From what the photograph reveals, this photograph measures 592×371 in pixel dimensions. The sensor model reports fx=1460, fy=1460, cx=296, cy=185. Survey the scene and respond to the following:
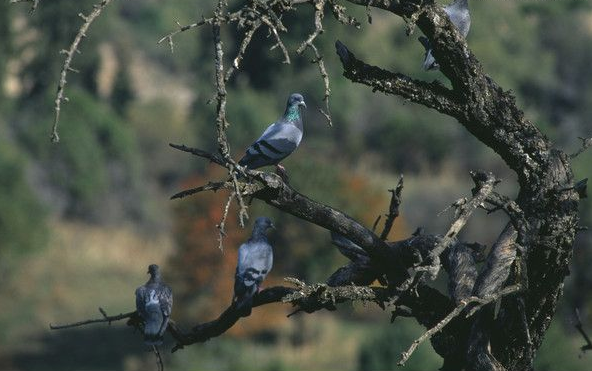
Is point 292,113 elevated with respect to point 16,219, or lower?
lower

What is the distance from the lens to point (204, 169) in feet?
206

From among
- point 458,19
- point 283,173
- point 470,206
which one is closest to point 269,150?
point 283,173

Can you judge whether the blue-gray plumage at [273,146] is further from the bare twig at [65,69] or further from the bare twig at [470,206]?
the bare twig at [65,69]

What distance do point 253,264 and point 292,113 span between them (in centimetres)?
145

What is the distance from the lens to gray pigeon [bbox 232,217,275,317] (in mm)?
12016

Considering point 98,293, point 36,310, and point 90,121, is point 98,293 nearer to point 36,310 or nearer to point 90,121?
point 36,310

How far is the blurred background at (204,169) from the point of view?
142 feet

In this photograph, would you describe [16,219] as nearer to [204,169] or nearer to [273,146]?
[204,169]

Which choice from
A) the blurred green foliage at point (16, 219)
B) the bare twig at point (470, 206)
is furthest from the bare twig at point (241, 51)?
the blurred green foliage at point (16, 219)

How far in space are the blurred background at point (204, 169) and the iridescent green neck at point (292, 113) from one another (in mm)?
13748

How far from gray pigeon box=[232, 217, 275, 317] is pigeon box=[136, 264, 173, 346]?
0.57 metres

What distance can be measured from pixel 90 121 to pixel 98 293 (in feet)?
51.9

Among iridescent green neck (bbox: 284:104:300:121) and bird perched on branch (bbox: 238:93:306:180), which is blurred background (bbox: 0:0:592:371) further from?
bird perched on branch (bbox: 238:93:306:180)

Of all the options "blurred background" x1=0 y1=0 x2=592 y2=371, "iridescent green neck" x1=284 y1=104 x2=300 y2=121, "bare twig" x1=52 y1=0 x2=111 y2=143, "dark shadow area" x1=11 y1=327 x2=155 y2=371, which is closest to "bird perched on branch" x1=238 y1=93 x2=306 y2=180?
"iridescent green neck" x1=284 y1=104 x2=300 y2=121
